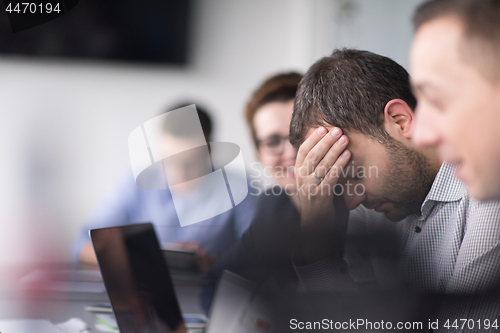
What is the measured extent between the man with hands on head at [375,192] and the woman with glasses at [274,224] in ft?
0.07

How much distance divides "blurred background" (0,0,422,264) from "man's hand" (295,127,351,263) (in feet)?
0.33

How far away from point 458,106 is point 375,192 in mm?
155

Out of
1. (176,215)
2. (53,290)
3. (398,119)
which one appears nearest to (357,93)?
(398,119)

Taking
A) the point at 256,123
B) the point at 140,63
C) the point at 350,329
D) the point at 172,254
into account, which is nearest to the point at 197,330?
the point at 172,254

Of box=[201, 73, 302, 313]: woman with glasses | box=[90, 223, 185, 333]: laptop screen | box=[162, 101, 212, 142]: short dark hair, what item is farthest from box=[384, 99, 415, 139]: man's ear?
box=[90, 223, 185, 333]: laptop screen

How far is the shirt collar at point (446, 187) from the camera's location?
0.41 meters

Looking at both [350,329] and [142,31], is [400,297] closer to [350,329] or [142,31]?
[350,329]

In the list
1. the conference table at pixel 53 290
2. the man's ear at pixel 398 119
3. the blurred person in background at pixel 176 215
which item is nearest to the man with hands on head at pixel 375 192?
the man's ear at pixel 398 119

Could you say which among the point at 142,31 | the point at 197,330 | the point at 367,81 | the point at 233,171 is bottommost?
the point at 197,330

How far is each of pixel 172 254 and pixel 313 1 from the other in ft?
1.62

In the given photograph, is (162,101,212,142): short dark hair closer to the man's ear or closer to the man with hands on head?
the man with hands on head

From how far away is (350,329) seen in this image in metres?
0.47

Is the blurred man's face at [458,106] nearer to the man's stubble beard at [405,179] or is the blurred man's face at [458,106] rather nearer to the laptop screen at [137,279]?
the man's stubble beard at [405,179]

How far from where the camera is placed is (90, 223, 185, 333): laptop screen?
49cm
